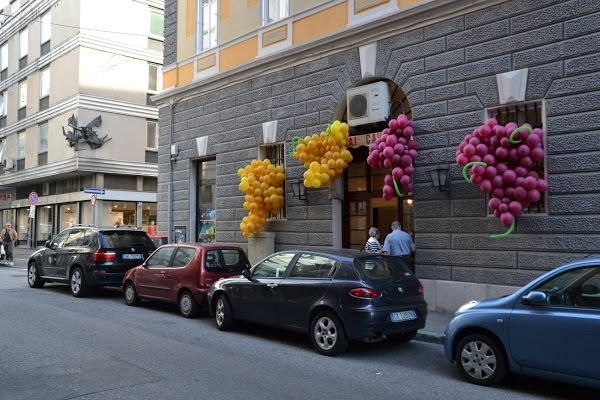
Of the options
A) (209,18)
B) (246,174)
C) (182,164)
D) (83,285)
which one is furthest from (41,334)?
(209,18)

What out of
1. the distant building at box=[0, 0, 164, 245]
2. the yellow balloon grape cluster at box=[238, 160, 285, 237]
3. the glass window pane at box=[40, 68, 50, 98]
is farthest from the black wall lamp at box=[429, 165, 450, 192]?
the glass window pane at box=[40, 68, 50, 98]

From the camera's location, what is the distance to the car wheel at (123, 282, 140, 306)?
11656mm

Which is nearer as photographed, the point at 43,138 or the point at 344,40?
the point at 344,40

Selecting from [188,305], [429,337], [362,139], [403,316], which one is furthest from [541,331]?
[362,139]

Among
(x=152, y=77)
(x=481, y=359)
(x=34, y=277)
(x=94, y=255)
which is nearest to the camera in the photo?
(x=481, y=359)

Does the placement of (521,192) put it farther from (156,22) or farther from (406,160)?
(156,22)

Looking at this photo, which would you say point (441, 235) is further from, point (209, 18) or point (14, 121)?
point (14, 121)

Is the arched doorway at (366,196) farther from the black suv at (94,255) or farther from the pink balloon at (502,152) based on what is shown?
the black suv at (94,255)

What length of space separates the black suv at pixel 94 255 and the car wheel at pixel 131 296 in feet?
3.31

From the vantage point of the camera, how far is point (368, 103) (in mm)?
11508

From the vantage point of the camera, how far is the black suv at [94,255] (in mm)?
12609

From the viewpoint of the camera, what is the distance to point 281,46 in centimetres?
1384

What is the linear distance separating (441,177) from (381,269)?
125 inches

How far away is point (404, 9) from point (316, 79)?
285 centimetres
